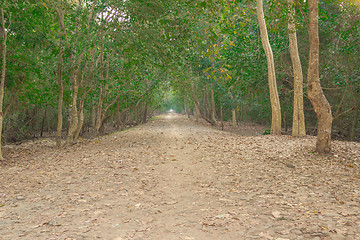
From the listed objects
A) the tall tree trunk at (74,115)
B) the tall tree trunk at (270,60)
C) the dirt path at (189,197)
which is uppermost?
the tall tree trunk at (270,60)

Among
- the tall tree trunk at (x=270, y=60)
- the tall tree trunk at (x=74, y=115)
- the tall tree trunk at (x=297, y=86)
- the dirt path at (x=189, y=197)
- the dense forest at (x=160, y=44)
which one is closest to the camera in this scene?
the dirt path at (x=189, y=197)

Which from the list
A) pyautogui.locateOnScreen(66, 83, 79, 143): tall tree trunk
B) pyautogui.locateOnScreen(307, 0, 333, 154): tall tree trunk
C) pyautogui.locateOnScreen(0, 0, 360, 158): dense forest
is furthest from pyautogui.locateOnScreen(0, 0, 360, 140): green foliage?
pyautogui.locateOnScreen(66, 83, 79, 143): tall tree trunk

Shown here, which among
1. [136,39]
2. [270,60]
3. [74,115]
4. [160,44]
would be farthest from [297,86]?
[74,115]

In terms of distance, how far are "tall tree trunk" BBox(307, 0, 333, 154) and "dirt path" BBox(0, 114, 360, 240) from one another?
0.52 m

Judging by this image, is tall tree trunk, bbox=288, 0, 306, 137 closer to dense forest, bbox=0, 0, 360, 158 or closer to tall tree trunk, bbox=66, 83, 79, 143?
dense forest, bbox=0, 0, 360, 158

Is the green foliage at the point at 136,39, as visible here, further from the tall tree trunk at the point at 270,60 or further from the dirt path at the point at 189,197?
the dirt path at the point at 189,197

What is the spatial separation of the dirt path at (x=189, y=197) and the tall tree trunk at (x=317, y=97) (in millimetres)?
524

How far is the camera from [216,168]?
25.6 feet

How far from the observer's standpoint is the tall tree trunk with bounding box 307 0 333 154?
327 inches

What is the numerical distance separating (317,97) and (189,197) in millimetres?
5543

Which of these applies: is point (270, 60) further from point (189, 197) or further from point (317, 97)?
point (189, 197)

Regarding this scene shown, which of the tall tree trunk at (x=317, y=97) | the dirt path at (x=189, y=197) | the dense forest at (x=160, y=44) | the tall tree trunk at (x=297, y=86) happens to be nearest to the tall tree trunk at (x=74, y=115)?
the dense forest at (x=160, y=44)

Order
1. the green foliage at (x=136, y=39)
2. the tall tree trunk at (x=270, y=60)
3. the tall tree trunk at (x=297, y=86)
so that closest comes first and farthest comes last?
1. the green foliage at (x=136, y=39)
2. the tall tree trunk at (x=297, y=86)
3. the tall tree trunk at (x=270, y=60)

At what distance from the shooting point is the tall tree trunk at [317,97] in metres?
8.30
